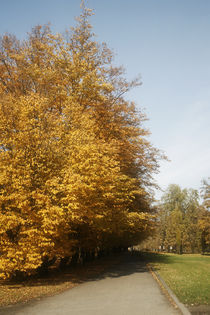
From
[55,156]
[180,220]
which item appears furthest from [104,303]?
[180,220]

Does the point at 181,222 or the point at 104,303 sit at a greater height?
the point at 181,222

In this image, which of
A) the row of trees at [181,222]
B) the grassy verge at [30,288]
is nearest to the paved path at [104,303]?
the grassy verge at [30,288]

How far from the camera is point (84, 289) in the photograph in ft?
36.8

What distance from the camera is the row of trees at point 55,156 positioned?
11254 millimetres

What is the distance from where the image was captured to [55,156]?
12.7 m

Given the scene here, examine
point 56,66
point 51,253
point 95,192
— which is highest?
point 56,66

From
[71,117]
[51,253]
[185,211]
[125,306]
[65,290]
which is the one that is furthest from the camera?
[185,211]

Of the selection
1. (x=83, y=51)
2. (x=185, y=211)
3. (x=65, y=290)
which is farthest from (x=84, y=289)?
(x=185, y=211)

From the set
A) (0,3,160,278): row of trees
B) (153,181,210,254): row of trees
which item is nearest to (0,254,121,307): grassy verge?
(0,3,160,278): row of trees

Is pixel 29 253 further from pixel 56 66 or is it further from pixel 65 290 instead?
pixel 56 66

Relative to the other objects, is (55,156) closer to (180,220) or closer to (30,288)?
(30,288)

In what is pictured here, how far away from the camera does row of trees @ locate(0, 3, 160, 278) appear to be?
1125 centimetres

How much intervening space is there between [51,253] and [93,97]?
1039 centimetres

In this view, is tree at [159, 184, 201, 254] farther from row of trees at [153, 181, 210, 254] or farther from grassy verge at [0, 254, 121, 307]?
grassy verge at [0, 254, 121, 307]
